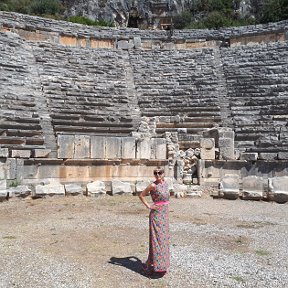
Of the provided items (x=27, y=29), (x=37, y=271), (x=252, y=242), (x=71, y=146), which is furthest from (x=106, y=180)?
(x=27, y=29)

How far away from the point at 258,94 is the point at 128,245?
1197 centimetres

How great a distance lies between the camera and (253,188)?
31.5 ft

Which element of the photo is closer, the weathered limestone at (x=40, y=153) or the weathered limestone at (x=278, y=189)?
the weathered limestone at (x=278, y=189)

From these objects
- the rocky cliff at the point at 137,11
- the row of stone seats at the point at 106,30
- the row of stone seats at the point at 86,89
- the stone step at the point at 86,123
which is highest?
the rocky cliff at the point at 137,11

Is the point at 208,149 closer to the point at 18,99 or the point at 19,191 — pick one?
the point at 19,191

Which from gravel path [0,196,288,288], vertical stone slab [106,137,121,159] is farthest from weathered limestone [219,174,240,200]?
vertical stone slab [106,137,121,159]

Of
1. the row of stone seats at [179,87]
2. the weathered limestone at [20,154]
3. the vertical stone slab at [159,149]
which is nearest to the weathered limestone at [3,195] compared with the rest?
the weathered limestone at [20,154]

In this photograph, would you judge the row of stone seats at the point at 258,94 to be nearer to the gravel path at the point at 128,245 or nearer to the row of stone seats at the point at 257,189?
the row of stone seats at the point at 257,189

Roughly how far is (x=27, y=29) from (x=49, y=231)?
15601mm

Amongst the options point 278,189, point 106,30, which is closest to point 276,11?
point 106,30

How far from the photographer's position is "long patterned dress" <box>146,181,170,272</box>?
13.8 ft

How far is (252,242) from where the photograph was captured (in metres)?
5.66

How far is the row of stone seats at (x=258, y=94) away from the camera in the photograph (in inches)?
520

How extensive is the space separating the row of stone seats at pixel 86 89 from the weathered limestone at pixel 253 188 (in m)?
5.42
